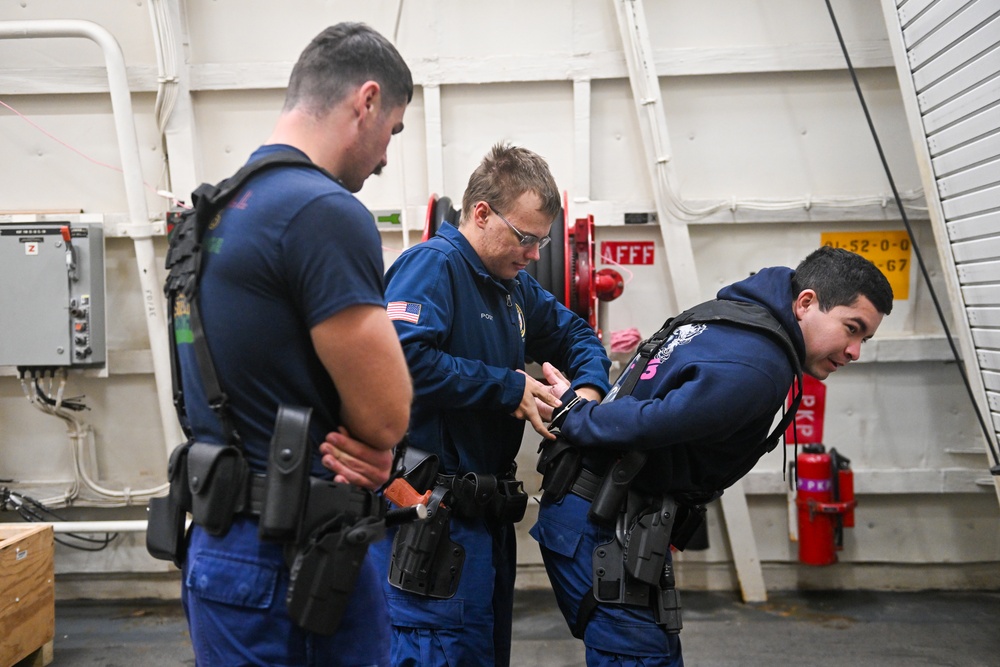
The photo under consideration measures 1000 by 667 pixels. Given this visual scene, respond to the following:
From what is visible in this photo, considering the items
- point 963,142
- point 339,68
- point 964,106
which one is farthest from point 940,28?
point 339,68

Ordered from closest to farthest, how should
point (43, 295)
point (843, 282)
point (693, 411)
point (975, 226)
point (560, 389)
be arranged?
point (693, 411) → point (843, 282) → point (560, 389) → point (975, 226) → point (43, 295)

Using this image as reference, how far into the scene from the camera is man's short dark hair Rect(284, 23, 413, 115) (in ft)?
4.91

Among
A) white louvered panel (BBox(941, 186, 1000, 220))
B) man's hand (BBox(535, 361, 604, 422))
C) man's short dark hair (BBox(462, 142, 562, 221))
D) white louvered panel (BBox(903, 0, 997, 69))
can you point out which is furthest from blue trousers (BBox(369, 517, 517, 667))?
white louvered panel (BBox(903, 0, 997, 69))

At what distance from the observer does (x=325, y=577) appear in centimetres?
144

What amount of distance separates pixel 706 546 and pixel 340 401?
3.02 metres

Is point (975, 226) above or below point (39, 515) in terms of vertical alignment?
above

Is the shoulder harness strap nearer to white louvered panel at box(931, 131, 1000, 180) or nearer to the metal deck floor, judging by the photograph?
the metal deck floor

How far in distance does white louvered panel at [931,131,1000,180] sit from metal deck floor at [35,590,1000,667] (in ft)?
6.98

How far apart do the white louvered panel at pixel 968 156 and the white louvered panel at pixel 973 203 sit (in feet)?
0.27

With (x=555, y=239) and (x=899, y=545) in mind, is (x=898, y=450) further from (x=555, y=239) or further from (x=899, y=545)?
(x=555, y=239)

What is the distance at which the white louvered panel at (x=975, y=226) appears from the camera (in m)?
3.04

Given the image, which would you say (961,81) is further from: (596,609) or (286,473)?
(286,473)

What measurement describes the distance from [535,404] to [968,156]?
2.12m

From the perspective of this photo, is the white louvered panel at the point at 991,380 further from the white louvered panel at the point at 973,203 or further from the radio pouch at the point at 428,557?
the radio pouch at the point at 428,557
